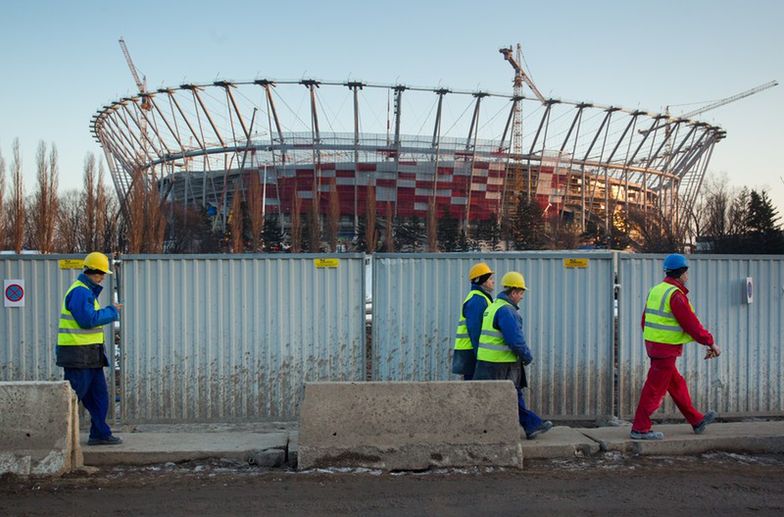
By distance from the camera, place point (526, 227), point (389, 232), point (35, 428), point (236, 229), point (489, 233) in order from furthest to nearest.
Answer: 1. point (489, 233)
2. point (526, 227)
3. point (389, 232)
4. point (236, 229)
5. point (35, 428)

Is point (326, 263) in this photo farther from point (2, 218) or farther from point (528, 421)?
point (2, 218)

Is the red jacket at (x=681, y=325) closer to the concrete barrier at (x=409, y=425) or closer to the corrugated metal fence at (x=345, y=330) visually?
the concrete barrier at (x=409, y=425)

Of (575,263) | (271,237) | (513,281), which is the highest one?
(271,237)

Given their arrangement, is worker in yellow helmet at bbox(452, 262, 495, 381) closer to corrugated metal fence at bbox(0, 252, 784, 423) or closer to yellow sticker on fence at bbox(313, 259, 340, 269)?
corrugated metal fence at bbox(0, 252, 784, 423)

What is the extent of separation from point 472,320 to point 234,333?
2.52 metres

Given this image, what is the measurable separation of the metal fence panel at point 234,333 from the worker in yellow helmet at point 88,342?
1.14 meters

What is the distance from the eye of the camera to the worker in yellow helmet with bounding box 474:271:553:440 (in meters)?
6.15

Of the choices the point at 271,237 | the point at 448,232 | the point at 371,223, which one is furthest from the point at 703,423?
the point at 448,232

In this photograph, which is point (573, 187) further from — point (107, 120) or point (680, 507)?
point (680, 507)

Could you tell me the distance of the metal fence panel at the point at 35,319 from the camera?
7.42 m

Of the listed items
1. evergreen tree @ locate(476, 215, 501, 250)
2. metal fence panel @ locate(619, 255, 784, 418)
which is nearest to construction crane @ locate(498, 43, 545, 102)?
evergreen tree @ locate(476, 215, 501, 250)

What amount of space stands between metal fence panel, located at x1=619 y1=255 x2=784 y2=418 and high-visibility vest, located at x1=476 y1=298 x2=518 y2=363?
203 cm

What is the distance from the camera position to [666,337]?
20.6 feet

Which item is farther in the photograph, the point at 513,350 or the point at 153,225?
the point at 153,225
